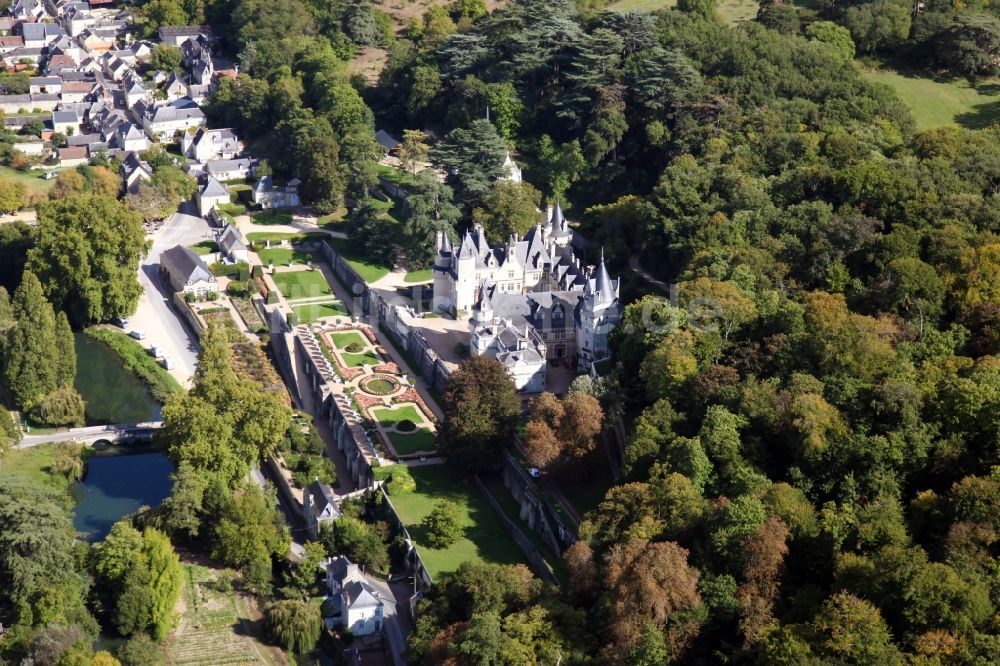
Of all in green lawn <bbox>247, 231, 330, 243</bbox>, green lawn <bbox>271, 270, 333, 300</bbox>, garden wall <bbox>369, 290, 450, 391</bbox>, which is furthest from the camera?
green lawn <bbox>247, 231, 330, 243</bbox>

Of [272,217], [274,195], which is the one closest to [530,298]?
[272,217]

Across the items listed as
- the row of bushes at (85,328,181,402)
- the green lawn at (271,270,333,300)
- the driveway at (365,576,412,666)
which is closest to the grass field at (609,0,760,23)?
the green lawn at (271,270,333,300)

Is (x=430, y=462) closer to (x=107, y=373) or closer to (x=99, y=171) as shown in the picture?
(x=107, y=373)

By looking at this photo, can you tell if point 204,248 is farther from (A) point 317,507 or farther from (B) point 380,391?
(A) point 317,507

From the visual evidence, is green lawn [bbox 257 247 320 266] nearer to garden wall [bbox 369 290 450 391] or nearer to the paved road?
the paved road

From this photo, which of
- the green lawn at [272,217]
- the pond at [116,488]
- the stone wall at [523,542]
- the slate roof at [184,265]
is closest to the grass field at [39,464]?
the pond at [116,488]
